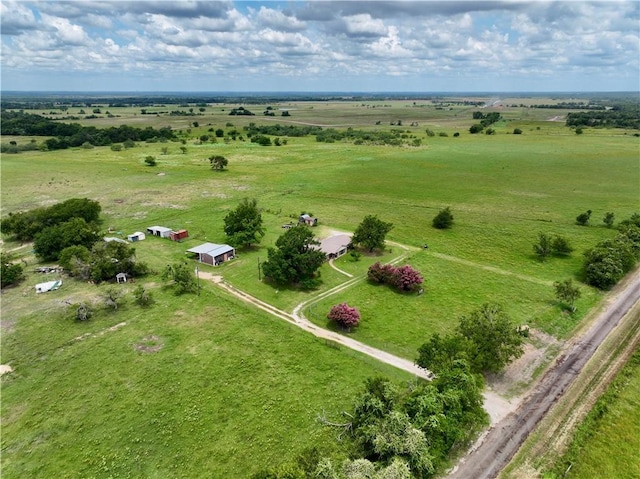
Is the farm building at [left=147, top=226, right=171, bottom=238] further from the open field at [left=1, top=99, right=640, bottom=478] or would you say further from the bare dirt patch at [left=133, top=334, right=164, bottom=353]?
the bare dirt patch at [left=133, top=334, right=164, bottom=353]

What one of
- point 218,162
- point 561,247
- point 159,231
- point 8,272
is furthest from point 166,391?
point 218,162

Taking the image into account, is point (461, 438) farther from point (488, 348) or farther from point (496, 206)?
point (496, 206)

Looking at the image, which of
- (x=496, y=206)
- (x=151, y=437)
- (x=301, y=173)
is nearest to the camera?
(x=151, y=437)

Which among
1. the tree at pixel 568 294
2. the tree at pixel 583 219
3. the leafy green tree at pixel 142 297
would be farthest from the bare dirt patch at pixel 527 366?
the tree at pixel 583 219

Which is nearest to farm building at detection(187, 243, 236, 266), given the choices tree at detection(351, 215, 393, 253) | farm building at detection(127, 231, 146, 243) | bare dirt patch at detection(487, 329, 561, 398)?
farm building at detection(127, 231, 146, 243)

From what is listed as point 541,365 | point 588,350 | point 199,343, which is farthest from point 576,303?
point 199,343
